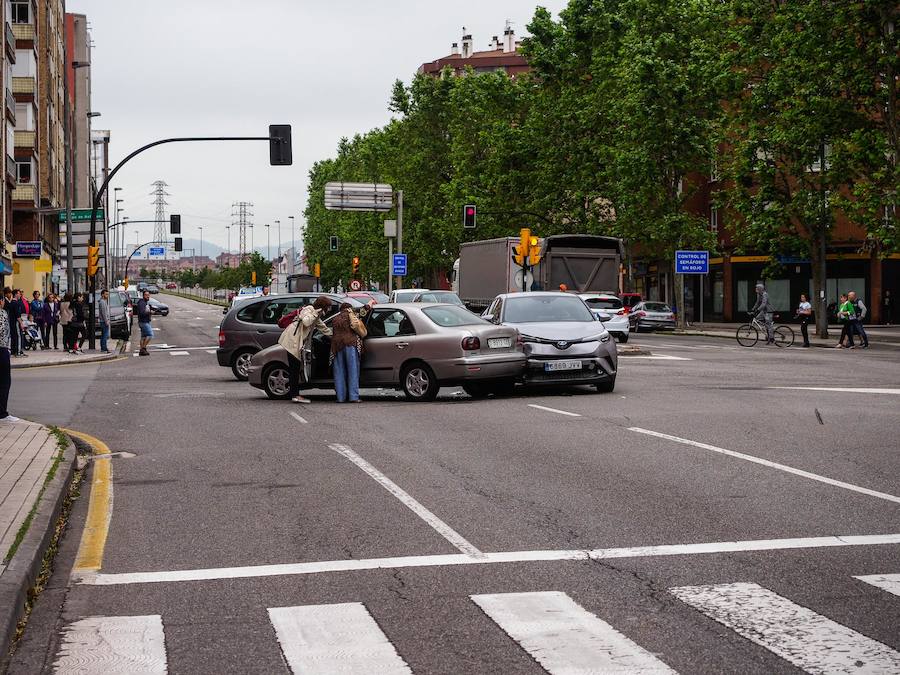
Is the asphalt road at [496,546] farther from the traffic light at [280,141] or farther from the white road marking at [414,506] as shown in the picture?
the traffic light at [280,141]

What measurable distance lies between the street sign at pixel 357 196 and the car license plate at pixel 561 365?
5197 cm

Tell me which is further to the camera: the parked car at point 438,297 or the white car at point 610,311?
the white car at point 610,311

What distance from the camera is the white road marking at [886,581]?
6219 mm

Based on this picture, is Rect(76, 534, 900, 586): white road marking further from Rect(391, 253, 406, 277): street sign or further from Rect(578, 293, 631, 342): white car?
Rect(391, 253, 406, 277): street sign

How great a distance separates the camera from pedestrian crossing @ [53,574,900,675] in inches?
197

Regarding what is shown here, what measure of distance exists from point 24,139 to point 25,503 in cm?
5815

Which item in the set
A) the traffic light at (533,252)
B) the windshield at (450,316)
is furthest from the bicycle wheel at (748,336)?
the windshield at (450,316)

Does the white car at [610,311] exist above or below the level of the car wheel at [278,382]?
above

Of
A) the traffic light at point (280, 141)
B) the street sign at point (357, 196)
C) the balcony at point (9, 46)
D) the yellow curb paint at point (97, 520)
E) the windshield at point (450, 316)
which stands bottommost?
the yellow curb paint at point (97, 520)

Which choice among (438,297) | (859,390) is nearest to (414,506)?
(859,390)

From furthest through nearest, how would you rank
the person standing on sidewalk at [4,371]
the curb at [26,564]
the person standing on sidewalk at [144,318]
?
the person standing on sidewalk at [144,318]
the person standing on sidewalk at [4,371]
the curb at [26,564]

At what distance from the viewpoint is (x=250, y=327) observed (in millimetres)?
24781

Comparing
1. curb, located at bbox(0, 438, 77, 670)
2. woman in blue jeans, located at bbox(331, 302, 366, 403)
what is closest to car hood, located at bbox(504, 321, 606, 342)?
woman in blue jeans, located at bbox(331, 302, 366, 403)

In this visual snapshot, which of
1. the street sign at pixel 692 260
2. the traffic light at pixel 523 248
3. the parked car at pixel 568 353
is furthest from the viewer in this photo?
the street sign at pixel 692 260
